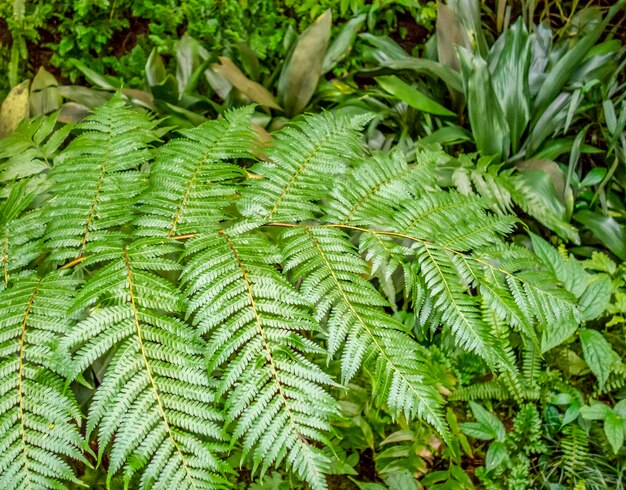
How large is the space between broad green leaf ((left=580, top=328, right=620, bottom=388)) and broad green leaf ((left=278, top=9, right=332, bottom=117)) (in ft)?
6.17

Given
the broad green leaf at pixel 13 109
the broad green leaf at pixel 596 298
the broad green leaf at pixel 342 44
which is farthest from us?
the broad green leaf at pixel 342 44

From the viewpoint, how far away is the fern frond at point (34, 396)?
1.25 meters

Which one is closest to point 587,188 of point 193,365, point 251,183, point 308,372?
point 251,183

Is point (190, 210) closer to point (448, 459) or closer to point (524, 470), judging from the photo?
point (448, 459)

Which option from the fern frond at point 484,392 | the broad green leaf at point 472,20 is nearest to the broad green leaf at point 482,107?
the broad green leaf at point 472,20

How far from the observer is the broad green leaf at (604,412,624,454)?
2070mm

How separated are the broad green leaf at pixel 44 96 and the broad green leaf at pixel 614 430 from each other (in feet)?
10.2

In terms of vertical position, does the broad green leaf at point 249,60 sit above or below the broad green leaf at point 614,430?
above

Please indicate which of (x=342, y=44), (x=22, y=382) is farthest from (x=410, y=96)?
(x=22, y=382)

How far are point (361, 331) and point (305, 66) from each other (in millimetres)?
1932

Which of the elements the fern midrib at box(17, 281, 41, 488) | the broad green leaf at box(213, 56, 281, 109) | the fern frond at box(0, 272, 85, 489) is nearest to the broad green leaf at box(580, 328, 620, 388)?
the broad green leaf at box(213, 56, 281, 109)

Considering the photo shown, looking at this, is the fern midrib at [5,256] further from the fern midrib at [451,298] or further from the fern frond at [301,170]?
the fern midrib at [451,298]

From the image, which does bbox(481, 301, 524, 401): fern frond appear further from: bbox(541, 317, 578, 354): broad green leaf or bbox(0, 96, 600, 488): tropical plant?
bbox(0, 96, 600, 488): tropical plant

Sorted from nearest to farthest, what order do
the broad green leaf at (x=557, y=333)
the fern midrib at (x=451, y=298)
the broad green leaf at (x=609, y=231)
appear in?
1. the fern midrib at (x=451, y=298)
2. the broad green leaf at (x=557, y=333)
3. the broad green leaf at (x=609, y=231)
